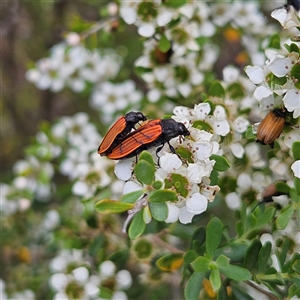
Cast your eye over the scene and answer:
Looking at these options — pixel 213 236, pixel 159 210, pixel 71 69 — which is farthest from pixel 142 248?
pixel 71 69

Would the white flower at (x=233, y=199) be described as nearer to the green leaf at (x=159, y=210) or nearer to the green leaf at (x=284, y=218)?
the green leaf at (x=284, y=218)

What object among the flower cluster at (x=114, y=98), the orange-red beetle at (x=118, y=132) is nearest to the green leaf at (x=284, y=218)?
the orange-red beetle at (x=118, y=132)

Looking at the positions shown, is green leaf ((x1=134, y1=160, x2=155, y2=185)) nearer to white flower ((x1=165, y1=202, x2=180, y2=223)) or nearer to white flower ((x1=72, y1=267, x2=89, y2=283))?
white flower ((x1=165, y1=202, x2=180, y2=223))

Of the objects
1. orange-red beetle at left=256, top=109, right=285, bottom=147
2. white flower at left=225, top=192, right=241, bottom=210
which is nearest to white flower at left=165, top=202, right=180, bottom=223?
orange-red beetle at left=256, top=109, right=285, bottom=147

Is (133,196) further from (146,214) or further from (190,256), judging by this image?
(190,256)

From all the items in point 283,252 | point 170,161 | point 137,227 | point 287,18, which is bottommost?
point 283,252

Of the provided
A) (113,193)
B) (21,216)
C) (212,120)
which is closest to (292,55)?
(212,120)
